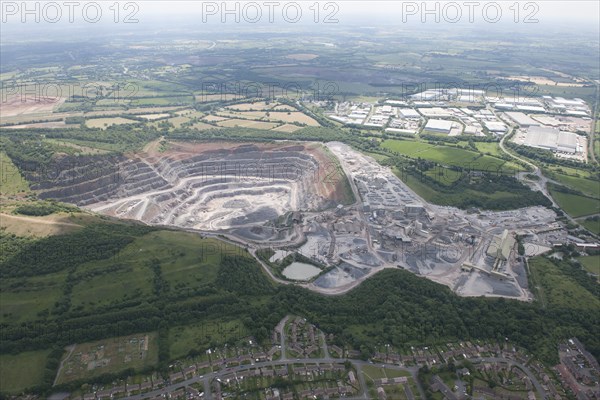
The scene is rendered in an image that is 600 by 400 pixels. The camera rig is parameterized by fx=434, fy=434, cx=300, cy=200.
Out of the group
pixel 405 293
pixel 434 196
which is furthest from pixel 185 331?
pixel 434 196

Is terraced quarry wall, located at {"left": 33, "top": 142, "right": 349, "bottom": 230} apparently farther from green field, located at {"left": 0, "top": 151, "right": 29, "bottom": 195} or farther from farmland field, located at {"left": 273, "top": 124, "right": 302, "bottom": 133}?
farmland field, located at {"left": 273, "top": 124, "right": 302, "bottom": 133}

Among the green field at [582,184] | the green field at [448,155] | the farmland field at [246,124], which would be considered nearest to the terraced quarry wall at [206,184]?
the farmland field at [246,124]

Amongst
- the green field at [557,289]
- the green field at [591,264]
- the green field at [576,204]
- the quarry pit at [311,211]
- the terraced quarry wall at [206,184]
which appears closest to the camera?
the green field at [557,289]

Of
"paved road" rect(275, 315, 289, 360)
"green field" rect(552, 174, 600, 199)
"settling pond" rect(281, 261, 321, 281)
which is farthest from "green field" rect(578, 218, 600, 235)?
"paved road" rect(275, 315, 289, 360)

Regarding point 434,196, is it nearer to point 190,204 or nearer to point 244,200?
point 244,200

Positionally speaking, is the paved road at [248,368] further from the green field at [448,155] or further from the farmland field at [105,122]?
the farmland field at [105,122]

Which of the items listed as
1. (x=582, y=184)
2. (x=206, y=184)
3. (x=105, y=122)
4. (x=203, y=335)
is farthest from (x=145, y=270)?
(x=582, y=184)
